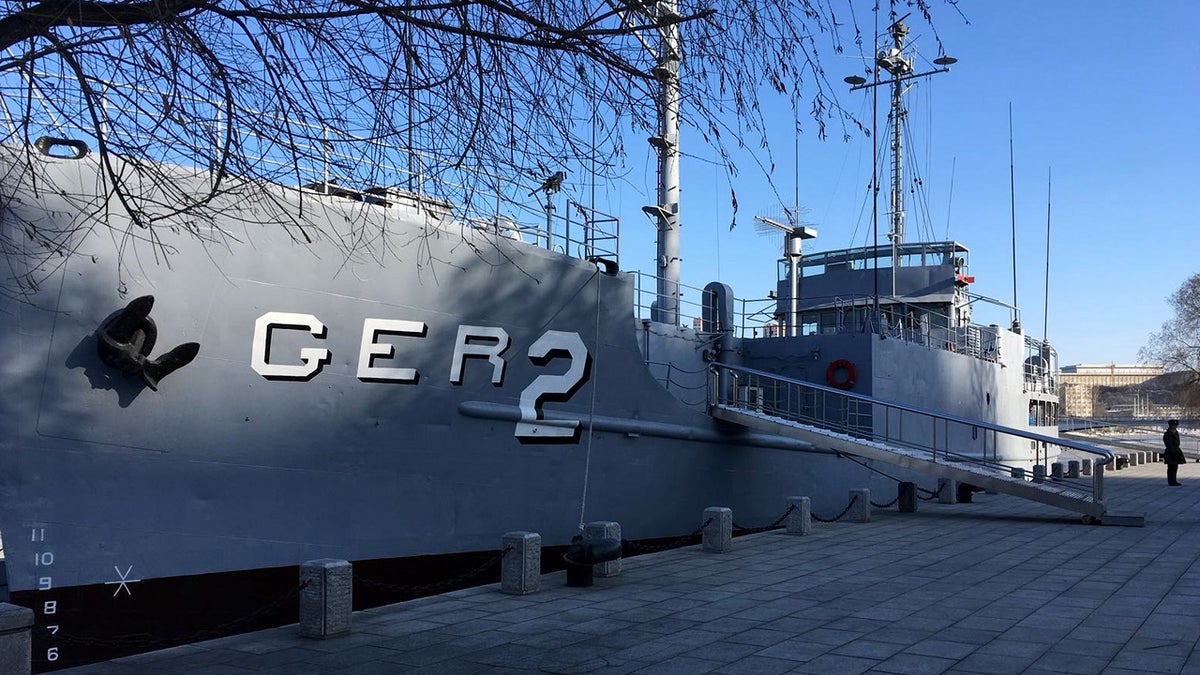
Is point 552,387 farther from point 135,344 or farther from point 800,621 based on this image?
point 135,344

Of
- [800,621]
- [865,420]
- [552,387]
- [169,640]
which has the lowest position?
[169,640]

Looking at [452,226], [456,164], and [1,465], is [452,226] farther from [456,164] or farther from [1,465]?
[456,164]

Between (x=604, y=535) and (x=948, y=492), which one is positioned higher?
(x=604, y=535)

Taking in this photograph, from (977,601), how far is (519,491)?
4.18 metres

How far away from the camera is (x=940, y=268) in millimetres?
19641

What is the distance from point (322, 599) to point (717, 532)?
4.75 metres

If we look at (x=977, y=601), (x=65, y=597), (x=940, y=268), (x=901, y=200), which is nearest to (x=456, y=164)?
(x=65, y=597)

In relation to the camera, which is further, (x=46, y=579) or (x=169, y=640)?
(x=169, y=640)

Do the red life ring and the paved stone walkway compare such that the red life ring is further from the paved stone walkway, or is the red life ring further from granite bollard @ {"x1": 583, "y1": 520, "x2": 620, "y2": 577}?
granite bollard @ {"x1": 583, "y1": 520, "x2": 620, "y2": 577}

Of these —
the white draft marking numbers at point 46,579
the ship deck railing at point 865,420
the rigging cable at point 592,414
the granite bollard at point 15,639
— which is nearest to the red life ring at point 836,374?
the ship deck railing at point 865,420

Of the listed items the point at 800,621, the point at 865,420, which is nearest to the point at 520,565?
the point at 800,621

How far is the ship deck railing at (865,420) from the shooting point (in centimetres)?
1230

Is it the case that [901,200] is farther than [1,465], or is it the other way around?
[901,200]

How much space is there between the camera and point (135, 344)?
22.1ft
